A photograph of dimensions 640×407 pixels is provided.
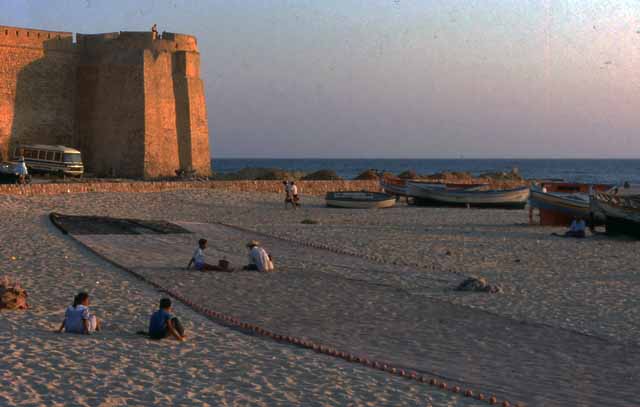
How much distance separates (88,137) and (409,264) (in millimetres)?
24932

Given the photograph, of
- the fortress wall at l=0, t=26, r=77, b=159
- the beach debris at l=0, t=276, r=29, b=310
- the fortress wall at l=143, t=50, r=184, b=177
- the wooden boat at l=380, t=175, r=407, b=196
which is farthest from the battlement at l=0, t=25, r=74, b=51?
the beach debris at l=0, t=276, r=29, b=310

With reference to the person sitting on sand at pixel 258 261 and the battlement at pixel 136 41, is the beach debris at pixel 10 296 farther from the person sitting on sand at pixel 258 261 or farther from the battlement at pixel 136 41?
the battlement at pixel 136 41

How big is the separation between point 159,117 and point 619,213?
2102 centimetres

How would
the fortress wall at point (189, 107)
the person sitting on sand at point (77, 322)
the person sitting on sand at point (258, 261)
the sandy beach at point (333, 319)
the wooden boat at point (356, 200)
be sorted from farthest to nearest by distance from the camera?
the fortress wall at point (189, 107)
the wooden boat at point (356, 200)
the person sitting on sand at point (258, 261)
the person sitting on sand at point (77, 322)
the sandy beach at point (333, 319)

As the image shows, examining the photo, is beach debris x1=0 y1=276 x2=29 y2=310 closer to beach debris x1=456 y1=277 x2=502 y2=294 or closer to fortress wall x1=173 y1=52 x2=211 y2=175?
beach debris x1=456 y1=277 x2=502 y2=294

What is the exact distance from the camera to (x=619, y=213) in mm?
19828

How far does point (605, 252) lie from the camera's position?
16.7 meters

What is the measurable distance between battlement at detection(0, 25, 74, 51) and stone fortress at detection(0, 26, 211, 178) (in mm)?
40

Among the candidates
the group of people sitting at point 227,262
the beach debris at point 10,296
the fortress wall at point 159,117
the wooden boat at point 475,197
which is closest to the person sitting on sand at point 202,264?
the group of people sitting at point 227,262

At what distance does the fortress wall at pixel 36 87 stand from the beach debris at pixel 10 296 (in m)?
25.5

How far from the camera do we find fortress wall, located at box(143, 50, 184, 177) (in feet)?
112

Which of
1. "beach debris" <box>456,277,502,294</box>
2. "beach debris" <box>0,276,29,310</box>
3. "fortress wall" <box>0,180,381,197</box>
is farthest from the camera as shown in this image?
"fortress wall" <box>0,180,381,197</box>

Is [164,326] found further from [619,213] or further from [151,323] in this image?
[619,213]

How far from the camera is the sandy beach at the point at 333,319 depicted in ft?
20.6
